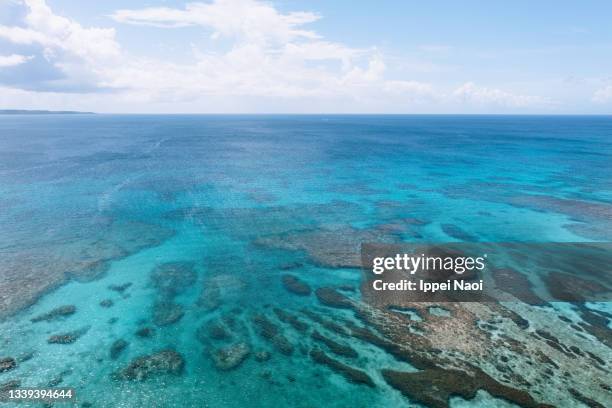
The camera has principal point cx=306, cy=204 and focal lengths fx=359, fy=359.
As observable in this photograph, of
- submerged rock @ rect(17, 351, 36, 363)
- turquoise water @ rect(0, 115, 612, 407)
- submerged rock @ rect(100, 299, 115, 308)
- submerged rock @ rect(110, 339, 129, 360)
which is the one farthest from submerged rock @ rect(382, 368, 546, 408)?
submerged rock @ rect(17, 351, 36, 363)

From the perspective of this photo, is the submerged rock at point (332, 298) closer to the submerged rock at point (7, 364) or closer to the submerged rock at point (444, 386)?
the submerged rock at point (444, 386)

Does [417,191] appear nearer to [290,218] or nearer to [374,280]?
[290,218]

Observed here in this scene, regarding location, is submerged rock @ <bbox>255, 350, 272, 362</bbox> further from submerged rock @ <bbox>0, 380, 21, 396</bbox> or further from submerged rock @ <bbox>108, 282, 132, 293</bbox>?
submerged rock @ <bbox>108, 282, 132, 293</bbox>

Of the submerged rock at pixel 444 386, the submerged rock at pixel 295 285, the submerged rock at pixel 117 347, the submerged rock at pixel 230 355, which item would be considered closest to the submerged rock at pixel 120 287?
the submerged rock at pixel 117 347

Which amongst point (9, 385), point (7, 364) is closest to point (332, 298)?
point (9, 385)

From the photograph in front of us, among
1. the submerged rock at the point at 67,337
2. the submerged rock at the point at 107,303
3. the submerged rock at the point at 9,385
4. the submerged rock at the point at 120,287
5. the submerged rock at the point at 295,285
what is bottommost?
the submerged rock at the point at 9,385

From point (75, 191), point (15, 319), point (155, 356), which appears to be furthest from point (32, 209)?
point (155, 356)
